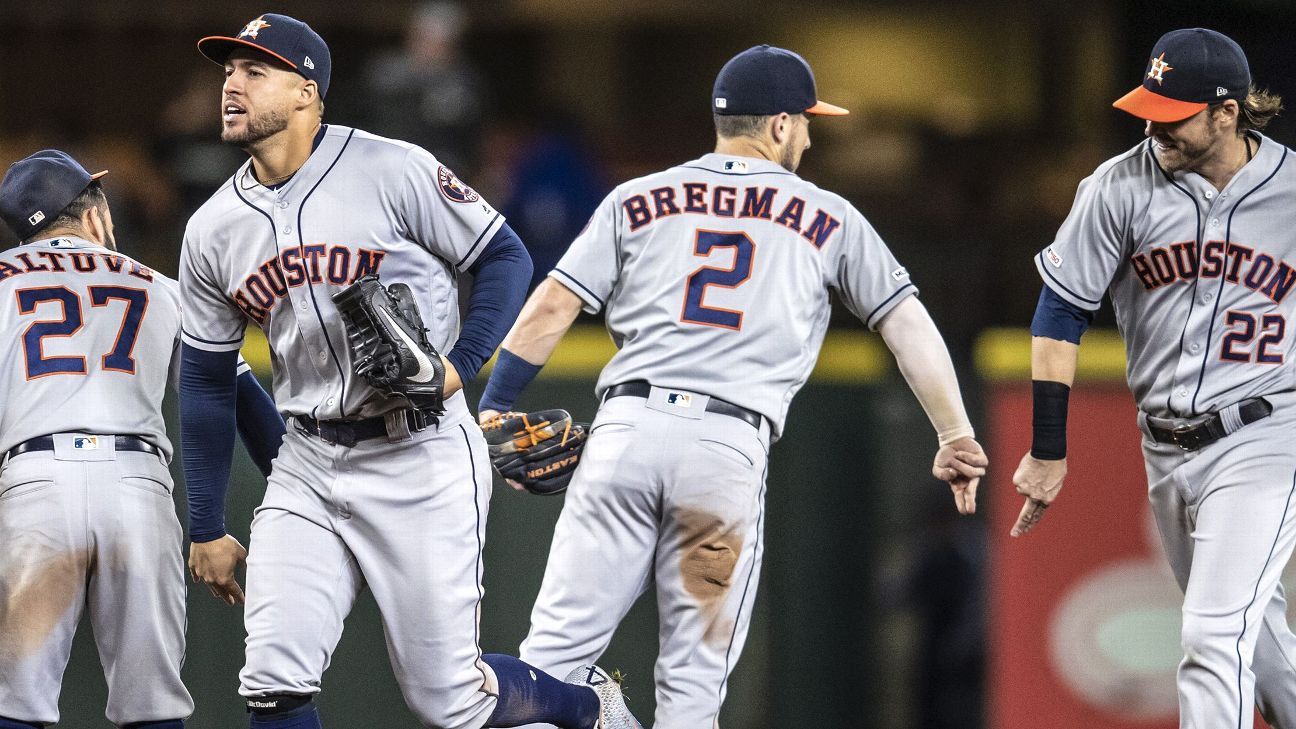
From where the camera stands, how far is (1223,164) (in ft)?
15.9

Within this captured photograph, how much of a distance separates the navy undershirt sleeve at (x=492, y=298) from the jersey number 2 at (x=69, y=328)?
3.35 ft

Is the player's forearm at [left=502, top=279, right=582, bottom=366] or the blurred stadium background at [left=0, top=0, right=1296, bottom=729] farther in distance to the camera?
the blurred stadium background at [left=0, top=0, right=1296, bottom=729]

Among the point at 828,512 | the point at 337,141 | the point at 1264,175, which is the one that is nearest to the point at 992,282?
the point at 828,512

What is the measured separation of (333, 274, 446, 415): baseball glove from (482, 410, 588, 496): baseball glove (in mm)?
837

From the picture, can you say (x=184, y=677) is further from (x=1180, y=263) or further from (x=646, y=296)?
(x=1180, y=263)

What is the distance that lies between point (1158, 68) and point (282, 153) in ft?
7.87

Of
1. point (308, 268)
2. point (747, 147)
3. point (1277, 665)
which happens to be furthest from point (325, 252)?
point (1277, 665)

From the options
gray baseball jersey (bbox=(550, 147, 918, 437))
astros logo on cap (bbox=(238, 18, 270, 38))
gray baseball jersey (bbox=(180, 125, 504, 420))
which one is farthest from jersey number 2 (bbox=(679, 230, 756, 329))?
astros logo on cap (bbox=(238, 18, 270, 38))

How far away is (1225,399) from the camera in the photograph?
4820mm

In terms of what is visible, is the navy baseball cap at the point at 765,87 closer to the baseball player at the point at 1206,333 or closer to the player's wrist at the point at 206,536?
the baseball player at the point at 1206,333

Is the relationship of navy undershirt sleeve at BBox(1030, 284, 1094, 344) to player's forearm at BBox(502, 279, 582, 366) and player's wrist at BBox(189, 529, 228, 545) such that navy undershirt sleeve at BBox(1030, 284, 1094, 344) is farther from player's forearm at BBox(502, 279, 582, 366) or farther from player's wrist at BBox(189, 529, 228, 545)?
player's wrist at BBox(189, 529, 228, 545)

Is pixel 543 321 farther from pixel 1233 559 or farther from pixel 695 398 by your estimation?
pixel 1233 559

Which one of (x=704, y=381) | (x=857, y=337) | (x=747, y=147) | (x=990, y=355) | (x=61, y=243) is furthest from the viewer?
(x=857, y=337)

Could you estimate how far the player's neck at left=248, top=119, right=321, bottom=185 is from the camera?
459cm
